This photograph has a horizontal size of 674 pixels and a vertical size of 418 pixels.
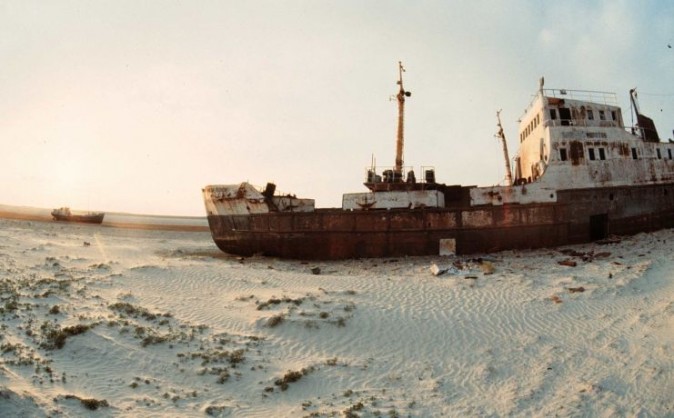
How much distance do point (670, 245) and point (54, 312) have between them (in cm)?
2014

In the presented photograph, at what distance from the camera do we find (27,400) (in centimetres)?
648

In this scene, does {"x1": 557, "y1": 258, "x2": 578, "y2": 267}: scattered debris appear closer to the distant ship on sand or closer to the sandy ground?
the sandy ground

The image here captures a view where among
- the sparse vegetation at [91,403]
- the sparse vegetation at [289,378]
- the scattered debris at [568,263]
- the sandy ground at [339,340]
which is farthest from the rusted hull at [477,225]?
the sparse vegetation at [91,403]

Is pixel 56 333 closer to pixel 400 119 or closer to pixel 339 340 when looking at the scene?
pixel 339 340

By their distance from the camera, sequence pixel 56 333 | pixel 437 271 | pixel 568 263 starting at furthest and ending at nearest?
pixel 568 263 → pixel 437 271 → pixel 56 333

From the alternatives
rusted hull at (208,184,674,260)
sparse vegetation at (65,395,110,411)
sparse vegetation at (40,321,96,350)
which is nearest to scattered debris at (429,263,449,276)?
rusted hull at (208,184,674,260)

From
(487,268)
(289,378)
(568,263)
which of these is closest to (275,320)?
(289,378)

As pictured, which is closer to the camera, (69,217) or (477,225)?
(477,225)

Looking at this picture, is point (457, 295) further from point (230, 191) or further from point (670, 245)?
point (230, 191)

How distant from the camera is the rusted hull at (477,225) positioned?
1911cm

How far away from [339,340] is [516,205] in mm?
12005

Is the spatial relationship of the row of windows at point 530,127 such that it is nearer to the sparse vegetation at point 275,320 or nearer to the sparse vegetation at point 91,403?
the sparse vegetation at point 275,320

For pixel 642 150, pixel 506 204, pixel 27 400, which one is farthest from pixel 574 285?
pixel 27 400

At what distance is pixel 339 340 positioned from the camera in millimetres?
10312
